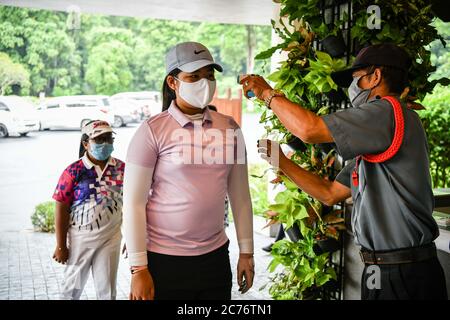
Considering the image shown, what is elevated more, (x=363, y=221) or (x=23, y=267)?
(x=363, y=221)

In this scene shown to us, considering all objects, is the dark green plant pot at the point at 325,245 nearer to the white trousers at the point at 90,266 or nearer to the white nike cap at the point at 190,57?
the white trousers at the point at 90,266

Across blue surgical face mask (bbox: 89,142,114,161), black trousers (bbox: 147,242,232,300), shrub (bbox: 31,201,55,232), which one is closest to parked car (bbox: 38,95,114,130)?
shrub (bbox: 31,201,55,232)

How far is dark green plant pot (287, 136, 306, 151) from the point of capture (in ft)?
8.80

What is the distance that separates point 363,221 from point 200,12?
4436mm

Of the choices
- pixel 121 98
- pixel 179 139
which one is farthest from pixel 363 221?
pixel 121 98

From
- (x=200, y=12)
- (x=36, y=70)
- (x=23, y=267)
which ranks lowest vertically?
(x=23, y=267)

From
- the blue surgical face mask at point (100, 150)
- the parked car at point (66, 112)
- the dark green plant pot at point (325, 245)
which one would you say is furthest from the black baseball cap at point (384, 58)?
the parked car at point (66, 112)

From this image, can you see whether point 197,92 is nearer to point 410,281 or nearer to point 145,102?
point 410,281

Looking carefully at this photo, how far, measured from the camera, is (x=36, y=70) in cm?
682

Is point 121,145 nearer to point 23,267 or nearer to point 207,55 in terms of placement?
point 23,267

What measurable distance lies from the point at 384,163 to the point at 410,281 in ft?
1.44

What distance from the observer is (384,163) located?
173cm

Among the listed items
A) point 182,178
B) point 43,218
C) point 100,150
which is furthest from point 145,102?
point 182,178

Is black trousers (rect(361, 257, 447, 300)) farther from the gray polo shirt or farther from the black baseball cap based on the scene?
the black baseball cap
